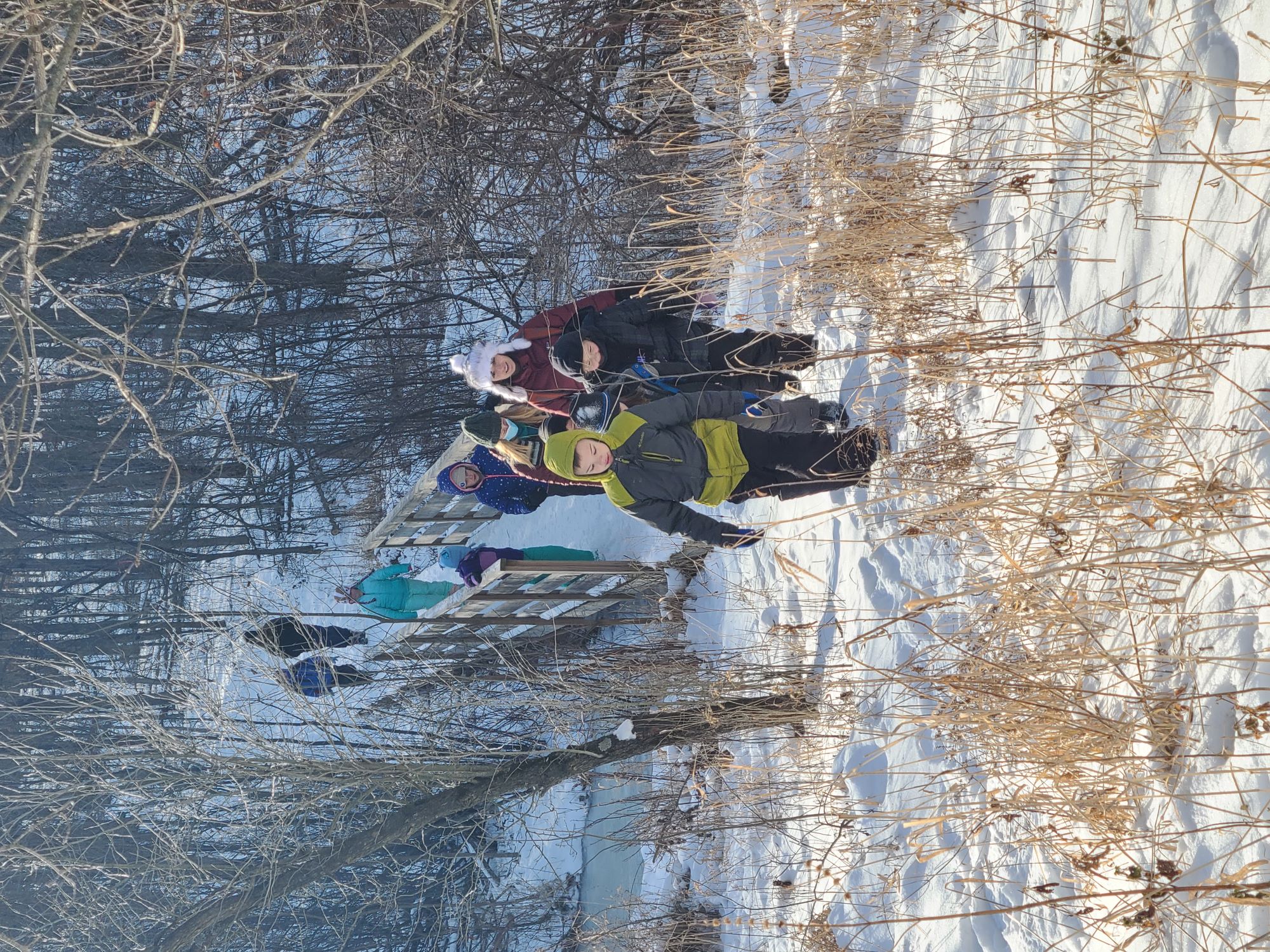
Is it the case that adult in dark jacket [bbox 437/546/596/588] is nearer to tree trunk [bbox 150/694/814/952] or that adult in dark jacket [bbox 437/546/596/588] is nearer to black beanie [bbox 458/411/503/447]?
black beanie [bbox 458/411/503/447]

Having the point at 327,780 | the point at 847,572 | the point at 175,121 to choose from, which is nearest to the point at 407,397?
the point at 175,121

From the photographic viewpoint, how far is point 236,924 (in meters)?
6.39

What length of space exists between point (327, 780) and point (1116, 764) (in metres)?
4.60

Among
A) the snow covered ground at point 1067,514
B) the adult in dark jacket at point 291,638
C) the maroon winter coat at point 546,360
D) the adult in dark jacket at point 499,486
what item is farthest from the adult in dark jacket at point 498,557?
the snow covered ground at point 1067,514

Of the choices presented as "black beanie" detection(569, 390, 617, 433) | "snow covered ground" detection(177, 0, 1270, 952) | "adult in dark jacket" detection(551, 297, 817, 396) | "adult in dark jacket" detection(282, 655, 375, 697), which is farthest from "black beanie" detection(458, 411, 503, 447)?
"adult in dark jacket" detection(282, 655, 375, 697)

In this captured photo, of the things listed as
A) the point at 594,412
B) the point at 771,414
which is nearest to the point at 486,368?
the point at 594,412

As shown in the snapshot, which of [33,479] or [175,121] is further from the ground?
[175,121]

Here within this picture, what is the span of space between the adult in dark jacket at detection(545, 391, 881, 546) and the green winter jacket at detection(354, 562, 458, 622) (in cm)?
316

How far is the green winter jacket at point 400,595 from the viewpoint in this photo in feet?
22.2

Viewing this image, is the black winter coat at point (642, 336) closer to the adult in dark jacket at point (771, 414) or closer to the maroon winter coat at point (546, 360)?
the maroon winter coat at point (546, 360)

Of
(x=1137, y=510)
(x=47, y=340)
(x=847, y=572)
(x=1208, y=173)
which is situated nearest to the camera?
(x=1208, y=173)

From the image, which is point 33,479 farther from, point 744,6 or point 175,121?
point 744,6

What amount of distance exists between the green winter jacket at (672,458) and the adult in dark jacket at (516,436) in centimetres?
67

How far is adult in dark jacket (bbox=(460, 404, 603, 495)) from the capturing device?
4.70m
